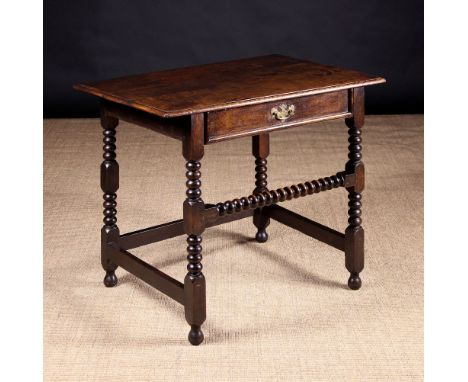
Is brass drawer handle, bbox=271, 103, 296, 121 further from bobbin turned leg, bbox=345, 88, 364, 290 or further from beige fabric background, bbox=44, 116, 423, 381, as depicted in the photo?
beige fabric background, bbox=44, 116, 423, 381

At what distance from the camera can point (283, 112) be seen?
3.21 meters

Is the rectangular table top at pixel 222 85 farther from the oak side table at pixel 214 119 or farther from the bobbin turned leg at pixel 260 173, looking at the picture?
the bobbin turned leg at pixel 260 173

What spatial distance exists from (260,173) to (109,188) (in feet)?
2.29

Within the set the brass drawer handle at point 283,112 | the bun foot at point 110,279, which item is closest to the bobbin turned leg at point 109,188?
the bun foot at point 110,279

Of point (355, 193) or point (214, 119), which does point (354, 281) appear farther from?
point (214, 119)

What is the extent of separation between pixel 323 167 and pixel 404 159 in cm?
45

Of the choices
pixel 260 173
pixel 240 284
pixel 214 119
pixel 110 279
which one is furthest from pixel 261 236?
pixel 214 119

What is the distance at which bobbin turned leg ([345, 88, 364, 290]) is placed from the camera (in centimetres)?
343

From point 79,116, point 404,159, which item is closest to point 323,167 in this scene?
point 404,159

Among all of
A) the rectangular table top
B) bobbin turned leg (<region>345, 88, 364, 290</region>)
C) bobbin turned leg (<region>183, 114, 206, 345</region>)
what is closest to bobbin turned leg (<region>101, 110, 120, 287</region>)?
the rectangular table top

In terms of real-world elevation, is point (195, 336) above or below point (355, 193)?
below

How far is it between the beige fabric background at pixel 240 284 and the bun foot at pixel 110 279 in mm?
35

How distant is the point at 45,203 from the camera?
460 centimetres

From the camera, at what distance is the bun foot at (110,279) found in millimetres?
3678
